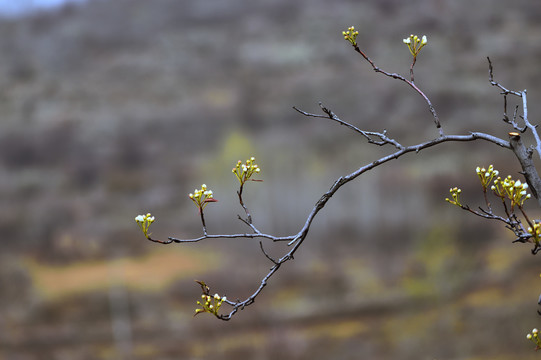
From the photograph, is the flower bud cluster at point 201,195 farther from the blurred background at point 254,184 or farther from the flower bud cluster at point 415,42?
the blurred background at point 254,184

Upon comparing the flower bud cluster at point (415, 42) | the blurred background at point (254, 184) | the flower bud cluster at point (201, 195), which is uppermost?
the blurred background at point (254, 184)

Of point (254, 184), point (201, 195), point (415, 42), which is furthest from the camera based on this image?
point (254, 184)

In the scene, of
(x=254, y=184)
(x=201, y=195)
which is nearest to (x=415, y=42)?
(x=201, y=195)

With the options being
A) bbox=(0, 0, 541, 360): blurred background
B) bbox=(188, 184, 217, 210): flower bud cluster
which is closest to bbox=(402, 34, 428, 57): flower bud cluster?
bbox=(188, 184, 217, 210): flower bud cluster

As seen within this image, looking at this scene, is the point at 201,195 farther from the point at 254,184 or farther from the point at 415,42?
the point at 254,184

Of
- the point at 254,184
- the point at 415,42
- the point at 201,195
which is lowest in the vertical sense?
the point at 201,195

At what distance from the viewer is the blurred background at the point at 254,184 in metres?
7.10

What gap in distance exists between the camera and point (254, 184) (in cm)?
788

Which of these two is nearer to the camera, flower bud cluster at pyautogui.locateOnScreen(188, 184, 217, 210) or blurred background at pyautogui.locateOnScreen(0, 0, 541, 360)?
flower bud cluster at pyautogui.locateOnScreen(188, 184, 217, 210)

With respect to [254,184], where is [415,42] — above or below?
below

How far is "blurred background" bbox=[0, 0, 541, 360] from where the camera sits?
23.3ft

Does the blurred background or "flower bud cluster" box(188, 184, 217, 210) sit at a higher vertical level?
the blurred background

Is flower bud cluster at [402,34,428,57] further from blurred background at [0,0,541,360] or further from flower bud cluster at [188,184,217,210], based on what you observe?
blurred background at [0,0,541,360]

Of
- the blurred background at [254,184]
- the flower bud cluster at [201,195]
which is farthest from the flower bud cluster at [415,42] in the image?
the blurred background at [254,184]
